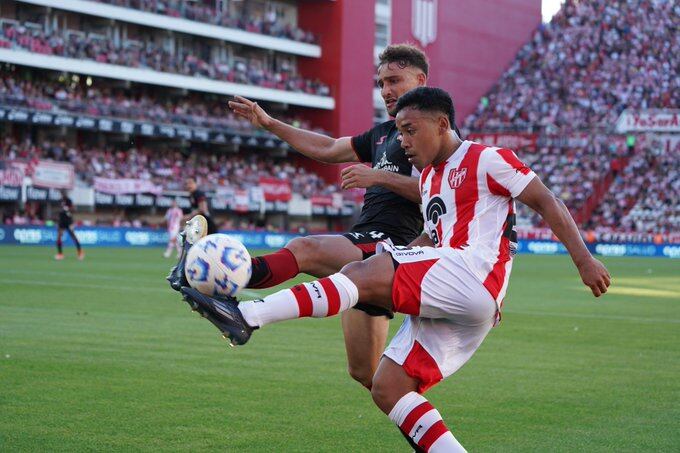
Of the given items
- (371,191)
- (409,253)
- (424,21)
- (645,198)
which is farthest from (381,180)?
(424,21)

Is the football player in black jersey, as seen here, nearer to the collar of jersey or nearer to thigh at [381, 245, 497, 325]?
the collar of jersey

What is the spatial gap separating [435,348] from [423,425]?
1.39 feet

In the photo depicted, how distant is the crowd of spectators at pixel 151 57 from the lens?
157 ft

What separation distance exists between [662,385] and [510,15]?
227ft

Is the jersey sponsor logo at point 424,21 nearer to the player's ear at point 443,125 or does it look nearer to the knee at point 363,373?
the knee at point 363,373

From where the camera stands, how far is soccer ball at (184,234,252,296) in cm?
486

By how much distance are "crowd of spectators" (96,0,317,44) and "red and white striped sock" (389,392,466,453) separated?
49.1m

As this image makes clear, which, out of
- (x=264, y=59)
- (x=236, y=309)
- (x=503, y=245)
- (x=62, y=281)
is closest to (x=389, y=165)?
(x=503, y=245)

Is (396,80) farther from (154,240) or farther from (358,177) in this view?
(154,240)

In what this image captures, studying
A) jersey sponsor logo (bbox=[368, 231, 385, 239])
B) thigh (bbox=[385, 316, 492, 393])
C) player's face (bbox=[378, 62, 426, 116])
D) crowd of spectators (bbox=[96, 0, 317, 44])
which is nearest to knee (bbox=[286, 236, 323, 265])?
jersey sponsor logo (bbox=[368, 231, 385, 239])

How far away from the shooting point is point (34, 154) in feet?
154

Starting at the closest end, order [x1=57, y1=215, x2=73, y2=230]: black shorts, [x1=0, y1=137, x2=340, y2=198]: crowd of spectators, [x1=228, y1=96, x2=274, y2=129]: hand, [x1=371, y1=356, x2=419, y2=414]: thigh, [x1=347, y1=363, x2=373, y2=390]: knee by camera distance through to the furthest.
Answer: [x1=371, y1=356, x2=419, y2=414]: thigh < [x1=228, y1=96, x2=274, y2=129]: hand < [x1=347, y1=363, x2=373, y2=390]: knee < [x1=57, y1=215, x2=73, y2=230]: black shorts < [x1=0, y1=137, x2=340, y2=198]: crowd of spectators

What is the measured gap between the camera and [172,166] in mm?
54062

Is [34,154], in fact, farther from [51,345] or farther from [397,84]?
[397,84]
